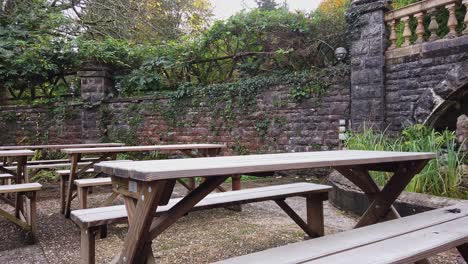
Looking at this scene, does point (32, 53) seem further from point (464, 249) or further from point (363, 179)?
point (464, 249)

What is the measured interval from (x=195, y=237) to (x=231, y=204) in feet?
2.35

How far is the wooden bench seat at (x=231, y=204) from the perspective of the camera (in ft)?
6.67

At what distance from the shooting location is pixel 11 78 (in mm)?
8156

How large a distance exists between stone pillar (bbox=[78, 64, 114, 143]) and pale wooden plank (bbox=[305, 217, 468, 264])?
24.8ft

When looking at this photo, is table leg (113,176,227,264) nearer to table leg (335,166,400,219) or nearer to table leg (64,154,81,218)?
table leg (335,166,400,219)

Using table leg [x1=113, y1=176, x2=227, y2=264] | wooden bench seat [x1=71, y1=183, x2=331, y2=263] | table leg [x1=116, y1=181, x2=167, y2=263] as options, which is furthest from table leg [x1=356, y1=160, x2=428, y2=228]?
table leg [x1=116, y1=181, x2=167, y2=263]

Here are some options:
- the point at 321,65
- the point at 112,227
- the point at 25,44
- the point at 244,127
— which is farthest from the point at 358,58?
the point at 25,44

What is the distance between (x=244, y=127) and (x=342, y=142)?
202cm

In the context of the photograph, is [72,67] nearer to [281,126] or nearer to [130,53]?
[130,53]

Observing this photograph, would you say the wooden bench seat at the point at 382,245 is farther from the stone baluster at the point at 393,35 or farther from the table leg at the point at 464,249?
the stone baluster at the point at 393,35

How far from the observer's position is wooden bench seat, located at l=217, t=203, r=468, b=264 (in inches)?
58.6

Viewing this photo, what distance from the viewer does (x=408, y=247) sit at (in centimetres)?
159

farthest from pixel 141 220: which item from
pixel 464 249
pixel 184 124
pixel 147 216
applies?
pixel 184 124

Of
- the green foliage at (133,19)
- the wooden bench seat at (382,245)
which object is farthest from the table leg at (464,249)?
the green foliage at (133,19)
